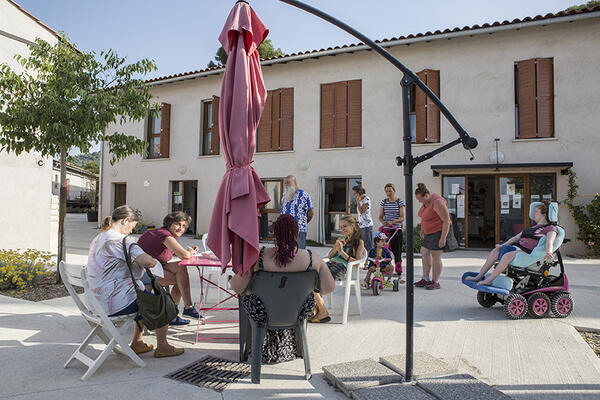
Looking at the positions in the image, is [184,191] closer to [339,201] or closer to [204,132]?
[204,132]

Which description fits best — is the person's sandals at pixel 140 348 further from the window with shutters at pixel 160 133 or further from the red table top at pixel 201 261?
the window with shutters at pixel 160 133

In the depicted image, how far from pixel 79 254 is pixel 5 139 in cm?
482

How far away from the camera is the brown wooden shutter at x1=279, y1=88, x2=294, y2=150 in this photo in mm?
13055

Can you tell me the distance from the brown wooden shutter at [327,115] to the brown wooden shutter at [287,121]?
108 cm

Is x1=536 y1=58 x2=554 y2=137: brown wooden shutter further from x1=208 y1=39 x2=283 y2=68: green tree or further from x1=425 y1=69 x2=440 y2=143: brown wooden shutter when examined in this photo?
x1=208 y1=39 x2=283 y2=68: green tree

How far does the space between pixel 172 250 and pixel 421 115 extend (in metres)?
9.22

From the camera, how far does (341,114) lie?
1233cm

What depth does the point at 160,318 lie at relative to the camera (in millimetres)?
3076

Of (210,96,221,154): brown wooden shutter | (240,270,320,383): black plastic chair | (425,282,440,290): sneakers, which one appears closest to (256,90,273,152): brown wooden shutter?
(210,96,221,154): brown wooden shutter

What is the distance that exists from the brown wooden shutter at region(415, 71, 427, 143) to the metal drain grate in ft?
30.9

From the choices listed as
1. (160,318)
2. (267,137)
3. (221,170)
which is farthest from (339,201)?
(160,318)

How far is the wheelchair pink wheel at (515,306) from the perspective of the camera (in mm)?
4254

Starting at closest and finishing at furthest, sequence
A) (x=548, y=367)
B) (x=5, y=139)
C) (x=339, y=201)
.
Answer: (x=548, y=367) → (x=5, y=139) → (x=339, y=201)

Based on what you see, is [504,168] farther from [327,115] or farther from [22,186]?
[22,186]
